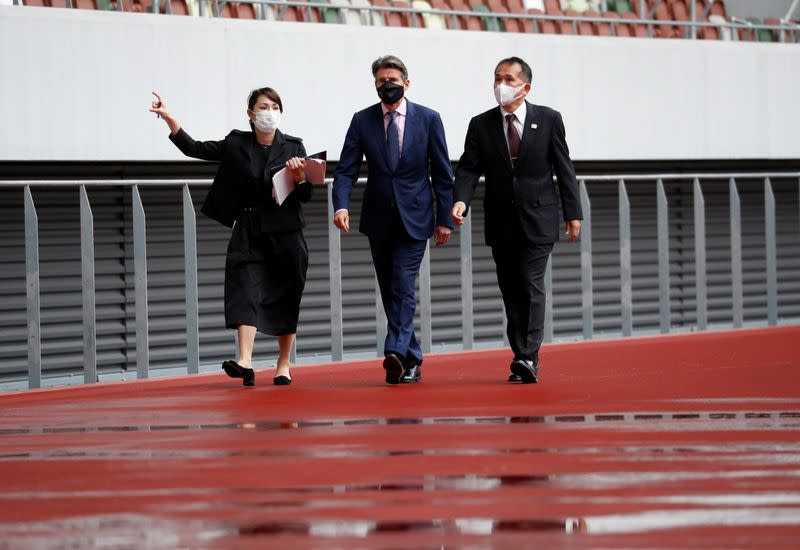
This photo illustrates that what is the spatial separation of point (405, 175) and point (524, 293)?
69cm

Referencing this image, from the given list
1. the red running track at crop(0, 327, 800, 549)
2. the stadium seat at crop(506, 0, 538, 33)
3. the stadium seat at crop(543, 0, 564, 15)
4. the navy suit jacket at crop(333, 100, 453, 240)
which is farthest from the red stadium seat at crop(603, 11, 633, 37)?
the navy suit jacket at crop(333, 100, 453, 240)

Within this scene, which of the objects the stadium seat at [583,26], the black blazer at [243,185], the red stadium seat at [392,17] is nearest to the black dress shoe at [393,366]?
the black blazer at [243,185]

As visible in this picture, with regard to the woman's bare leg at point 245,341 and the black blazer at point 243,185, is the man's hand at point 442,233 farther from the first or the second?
the woman's bare leg at point 245,341

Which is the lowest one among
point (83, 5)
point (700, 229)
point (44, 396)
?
point (44, 396)

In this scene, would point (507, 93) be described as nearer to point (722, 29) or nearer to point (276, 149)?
point (276, 149)

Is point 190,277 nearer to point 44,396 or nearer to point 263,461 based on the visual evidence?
A: point 44,396

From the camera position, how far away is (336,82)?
1253 centimetres

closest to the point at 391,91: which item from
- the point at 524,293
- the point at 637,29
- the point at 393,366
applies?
the point at 524,293

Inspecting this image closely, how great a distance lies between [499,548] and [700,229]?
301 inches

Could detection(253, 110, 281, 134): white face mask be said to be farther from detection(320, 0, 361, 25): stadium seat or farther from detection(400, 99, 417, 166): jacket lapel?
detection(320, 0, 361, 25): stadium seat

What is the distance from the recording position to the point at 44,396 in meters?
7.24

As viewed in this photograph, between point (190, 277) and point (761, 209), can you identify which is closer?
point (190, 277)

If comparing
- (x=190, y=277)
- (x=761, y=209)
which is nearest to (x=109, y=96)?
(x=190, y=277)

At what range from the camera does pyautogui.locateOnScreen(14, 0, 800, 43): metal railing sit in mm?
12633
